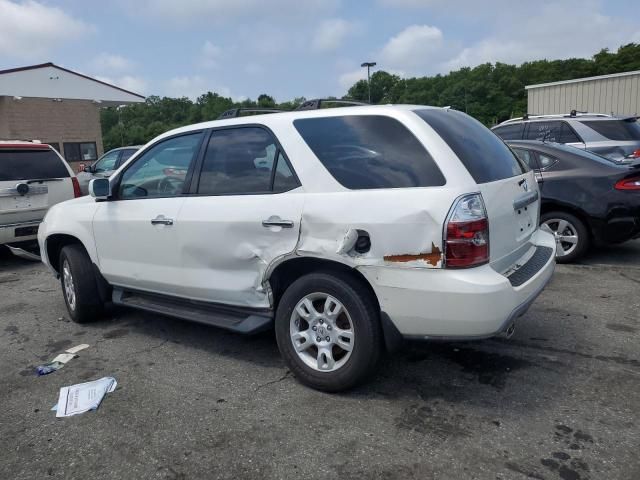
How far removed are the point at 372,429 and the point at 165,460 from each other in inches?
43.8

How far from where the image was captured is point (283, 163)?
3488 mm

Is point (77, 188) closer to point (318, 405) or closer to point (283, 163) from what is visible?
point (283, 163)

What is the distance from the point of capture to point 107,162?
13492 millimetres

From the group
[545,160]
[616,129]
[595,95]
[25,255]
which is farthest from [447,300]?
[595,95]

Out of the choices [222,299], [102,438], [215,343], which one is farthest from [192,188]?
[102,438]

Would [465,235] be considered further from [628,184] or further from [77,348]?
[628,184]

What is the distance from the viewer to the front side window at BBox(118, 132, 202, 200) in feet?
13.4

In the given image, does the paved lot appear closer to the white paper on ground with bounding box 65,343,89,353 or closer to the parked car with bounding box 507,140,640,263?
the white paper on ground with bounding box 65,343,89,353

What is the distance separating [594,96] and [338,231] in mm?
23143

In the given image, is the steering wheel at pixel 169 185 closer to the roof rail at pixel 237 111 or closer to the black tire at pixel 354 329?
the roof rail at pixel 237 111

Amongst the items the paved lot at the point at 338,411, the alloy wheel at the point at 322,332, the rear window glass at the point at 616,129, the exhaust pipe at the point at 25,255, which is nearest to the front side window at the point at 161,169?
the paved lot at the point at 338,411

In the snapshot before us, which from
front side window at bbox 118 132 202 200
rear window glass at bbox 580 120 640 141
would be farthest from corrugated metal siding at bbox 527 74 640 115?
front side window at bbox 118 132 202 200

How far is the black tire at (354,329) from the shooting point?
311 centimetres

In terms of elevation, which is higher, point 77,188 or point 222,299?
point 77,188
